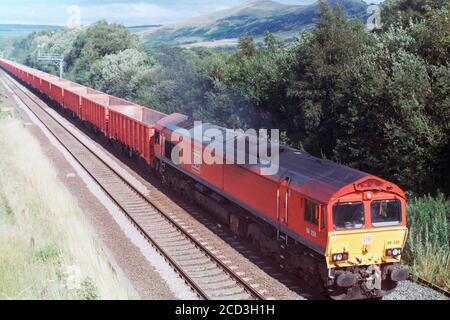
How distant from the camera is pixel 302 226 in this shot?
42.8 ft

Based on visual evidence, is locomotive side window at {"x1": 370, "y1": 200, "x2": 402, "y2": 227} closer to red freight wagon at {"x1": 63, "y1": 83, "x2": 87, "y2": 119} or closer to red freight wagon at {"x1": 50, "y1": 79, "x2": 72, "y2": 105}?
red freight wagon at {"x1": 63, "y1": 83, "x2": 87, "y2": 119}

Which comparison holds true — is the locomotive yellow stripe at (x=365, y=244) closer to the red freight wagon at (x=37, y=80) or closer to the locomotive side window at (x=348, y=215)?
the locomotive side window at (x=348, y=215)

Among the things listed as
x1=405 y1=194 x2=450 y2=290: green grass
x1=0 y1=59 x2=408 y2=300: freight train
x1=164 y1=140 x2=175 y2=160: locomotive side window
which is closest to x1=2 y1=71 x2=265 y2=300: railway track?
x1=0 y1=59 x2=408 y2=300: freight train

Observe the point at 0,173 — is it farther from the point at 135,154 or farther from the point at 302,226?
the point at 302,226

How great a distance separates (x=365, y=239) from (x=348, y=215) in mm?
710

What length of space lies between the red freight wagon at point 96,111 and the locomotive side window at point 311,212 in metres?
23.2

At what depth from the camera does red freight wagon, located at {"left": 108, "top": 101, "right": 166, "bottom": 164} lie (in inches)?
996

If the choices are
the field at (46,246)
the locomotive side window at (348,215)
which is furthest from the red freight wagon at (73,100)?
the locomotive side window at (348,215)

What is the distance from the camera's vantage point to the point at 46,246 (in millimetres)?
14469

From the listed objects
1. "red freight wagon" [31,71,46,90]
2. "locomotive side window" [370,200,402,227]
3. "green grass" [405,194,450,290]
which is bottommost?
"green grass" [405,194,450,290]

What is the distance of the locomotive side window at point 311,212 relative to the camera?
41.0 feet

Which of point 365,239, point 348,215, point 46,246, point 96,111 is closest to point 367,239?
point 365,239

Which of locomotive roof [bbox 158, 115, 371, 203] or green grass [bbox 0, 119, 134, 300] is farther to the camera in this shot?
locomotive roof [bbox 158, 115, 371, 203]

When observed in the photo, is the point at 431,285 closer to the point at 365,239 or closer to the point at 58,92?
the point at 365,239
